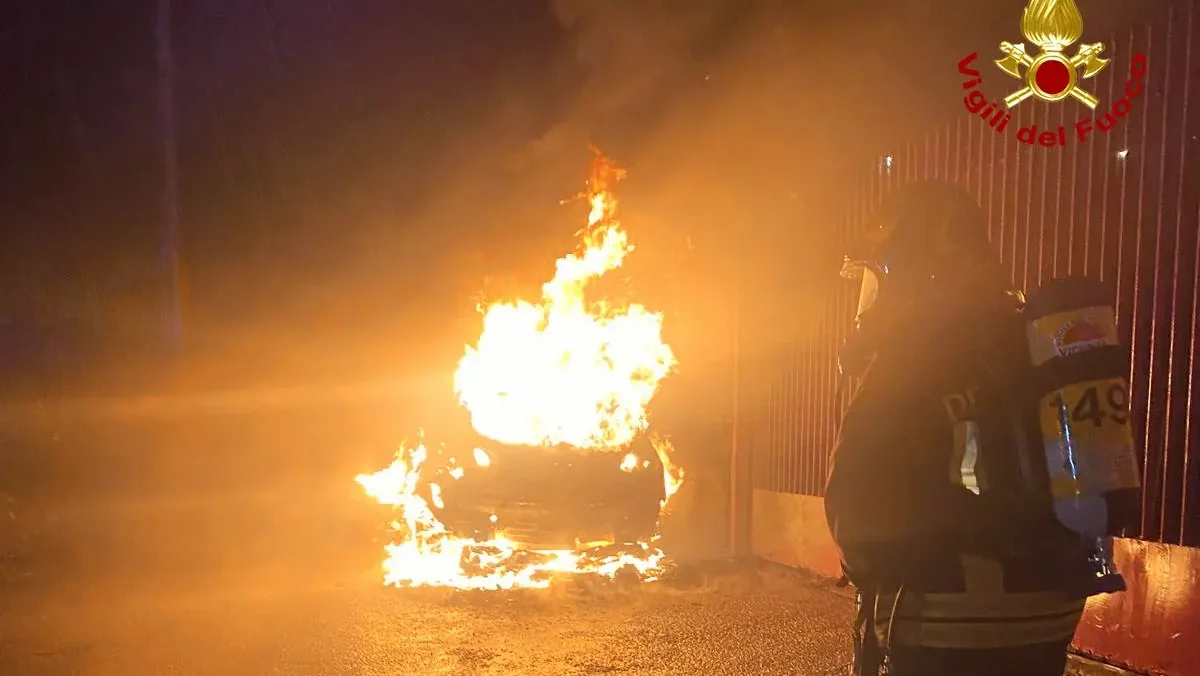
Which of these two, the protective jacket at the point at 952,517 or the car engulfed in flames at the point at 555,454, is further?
the car engulfed in flames at the point at 555,454

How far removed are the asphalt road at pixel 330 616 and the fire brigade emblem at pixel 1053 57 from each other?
12.2 ft

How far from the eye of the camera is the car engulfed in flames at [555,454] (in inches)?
303

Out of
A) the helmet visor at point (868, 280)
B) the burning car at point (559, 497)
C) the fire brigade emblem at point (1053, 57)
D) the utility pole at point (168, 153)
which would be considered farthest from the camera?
the utility pole at point (168, 153)

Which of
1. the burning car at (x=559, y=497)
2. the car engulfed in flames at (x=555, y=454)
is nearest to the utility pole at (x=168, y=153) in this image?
the car engulfed in flames at (x=555, y=454)

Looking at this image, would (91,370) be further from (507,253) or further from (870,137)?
(870,137)

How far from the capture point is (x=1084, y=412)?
6.91 feet

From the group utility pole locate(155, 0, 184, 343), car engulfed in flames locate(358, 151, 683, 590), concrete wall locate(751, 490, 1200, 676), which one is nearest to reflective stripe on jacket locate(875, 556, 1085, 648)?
concrete wall locate(751, 490, 1200, 676)

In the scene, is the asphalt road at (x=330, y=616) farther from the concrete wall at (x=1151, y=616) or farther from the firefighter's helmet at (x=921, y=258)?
the firefighter's helmet at (x=921, y=258)

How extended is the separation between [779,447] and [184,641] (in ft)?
17.0

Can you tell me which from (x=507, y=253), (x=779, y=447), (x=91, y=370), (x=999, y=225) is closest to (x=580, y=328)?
(x=507, y=253)

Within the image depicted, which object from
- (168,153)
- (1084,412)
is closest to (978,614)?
(1084,412)

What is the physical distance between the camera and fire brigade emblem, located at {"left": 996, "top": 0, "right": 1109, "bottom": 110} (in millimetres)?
5043

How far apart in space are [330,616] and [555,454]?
2469mm

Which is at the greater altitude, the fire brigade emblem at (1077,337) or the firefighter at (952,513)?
the fire brigade emblem at (1077,337)
